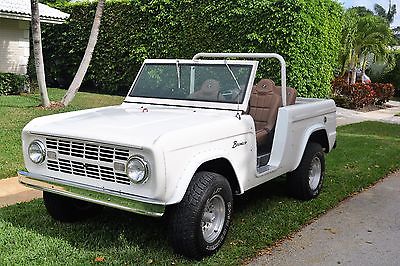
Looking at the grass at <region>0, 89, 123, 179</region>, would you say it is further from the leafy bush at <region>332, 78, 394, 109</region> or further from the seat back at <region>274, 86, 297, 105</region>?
the leafy bush at <region>332, 78, 394, 109</region>

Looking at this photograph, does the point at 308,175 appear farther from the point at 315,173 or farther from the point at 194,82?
the point at 194,82

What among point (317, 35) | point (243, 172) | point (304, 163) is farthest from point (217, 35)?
point (243, 172)

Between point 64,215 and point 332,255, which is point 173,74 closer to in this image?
point 64,215

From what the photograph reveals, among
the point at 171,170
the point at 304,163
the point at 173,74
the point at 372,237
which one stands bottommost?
the point at 372,237

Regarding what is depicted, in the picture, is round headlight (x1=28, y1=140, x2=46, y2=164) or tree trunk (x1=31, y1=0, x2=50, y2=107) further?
tree trunk (x1=31, y1=0, x2=50, y2=107)

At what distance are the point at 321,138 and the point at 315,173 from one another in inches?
19.1

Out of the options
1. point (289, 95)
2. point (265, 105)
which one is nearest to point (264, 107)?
point (265, 105)

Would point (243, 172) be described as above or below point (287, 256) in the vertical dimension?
above

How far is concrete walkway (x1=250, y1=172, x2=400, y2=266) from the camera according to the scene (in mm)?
4500

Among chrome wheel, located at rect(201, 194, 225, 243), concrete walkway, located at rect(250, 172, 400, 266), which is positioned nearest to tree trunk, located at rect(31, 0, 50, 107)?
concrete walkway, located at rect(250, 172, 400, 266)

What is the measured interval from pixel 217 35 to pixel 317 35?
2.74 metres

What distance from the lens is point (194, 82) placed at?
5.54 metres

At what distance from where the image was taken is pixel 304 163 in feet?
19.9

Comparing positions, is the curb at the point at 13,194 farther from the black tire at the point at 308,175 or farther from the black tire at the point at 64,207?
the black tire at the point at 308,175
